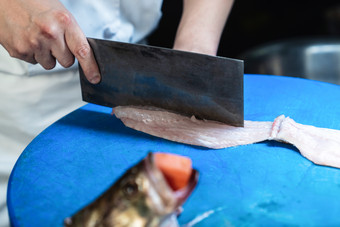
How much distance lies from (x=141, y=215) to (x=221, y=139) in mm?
610

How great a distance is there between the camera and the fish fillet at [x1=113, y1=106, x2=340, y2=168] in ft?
4.90

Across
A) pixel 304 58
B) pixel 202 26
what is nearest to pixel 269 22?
pixel 304 58

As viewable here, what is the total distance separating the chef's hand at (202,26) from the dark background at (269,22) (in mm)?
2310

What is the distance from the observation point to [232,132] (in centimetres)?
161

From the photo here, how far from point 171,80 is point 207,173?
383 mm

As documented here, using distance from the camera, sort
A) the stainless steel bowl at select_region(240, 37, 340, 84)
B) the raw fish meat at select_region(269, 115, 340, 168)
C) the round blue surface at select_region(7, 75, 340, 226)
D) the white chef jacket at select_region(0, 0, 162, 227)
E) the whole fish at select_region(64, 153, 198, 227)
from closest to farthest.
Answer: the whole fish at select_region(64, 153, 198, 227) < the round blue surface at select_region(7, 75, 340, 226) < the raw fish meat at select_region(269, 115, 340, 168) < the white chef jacket at select_region(0, 0, 162, 227) < the stainless steel bowl at select_region(240, 37, 340, 84)

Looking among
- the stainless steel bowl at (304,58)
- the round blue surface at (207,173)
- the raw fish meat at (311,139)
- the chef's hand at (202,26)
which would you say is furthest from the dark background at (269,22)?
the raw fish meat at (311,139)

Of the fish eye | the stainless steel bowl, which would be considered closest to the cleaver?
the fish eye

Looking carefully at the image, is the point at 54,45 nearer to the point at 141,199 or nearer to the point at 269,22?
the point at 141,199

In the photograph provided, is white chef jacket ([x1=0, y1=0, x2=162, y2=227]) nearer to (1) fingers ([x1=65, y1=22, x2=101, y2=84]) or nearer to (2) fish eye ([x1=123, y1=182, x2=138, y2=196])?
(1) fingers ([x1=65, y1=22, x2=101, y2=84])

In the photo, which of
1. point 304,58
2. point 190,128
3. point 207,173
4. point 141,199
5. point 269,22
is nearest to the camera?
point 141,199

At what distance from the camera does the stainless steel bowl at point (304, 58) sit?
10.3 feet

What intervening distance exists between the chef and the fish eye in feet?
2.31

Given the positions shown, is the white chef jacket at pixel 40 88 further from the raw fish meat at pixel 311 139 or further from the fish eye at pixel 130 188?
the fish eye at pixel 130 188
